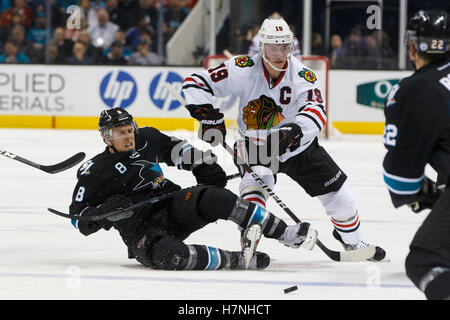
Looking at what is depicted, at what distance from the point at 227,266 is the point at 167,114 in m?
6.96

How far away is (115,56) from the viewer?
10820 millimetres

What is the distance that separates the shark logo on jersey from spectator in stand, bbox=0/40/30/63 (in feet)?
23.9

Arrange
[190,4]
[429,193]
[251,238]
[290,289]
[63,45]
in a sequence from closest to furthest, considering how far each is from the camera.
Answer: [429,193]
[290,289]
[251,238]
[63,45]
[190,4]

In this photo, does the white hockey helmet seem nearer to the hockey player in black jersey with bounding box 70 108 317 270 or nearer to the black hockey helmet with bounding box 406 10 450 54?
the hockey player in black jersey with bounding box 70 108 317 270

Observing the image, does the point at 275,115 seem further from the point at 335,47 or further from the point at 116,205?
the point at 335,47

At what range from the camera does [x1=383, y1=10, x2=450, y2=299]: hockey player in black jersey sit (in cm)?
240

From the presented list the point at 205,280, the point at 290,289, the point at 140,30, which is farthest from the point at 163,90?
the point at 290,289

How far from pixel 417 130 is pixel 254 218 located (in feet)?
4.37

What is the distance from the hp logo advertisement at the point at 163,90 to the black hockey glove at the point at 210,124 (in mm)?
6409

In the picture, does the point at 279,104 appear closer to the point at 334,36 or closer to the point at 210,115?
the point at 210,115

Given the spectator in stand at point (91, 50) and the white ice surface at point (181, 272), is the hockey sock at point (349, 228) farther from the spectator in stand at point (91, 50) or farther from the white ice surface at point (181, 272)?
the spectator in stand at point (91, 50)

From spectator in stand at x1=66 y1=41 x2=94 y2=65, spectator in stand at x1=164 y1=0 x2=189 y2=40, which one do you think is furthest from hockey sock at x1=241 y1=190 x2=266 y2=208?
spectator in stand at x1=164 y1=0 x2=189 y2=40

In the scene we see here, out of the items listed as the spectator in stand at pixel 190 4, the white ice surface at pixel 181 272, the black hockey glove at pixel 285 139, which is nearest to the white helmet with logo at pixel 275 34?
the black hockey glove at pixel 285 139

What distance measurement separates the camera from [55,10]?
11109 mm
